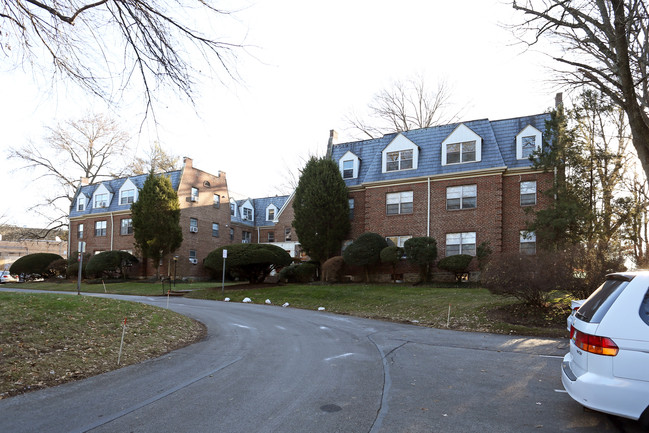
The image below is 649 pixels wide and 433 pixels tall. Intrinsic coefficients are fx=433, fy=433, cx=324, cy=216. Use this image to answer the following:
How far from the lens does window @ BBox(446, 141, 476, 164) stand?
25172 millimetres

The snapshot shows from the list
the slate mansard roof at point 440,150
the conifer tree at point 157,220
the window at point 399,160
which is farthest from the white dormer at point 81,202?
the window at point 399,160

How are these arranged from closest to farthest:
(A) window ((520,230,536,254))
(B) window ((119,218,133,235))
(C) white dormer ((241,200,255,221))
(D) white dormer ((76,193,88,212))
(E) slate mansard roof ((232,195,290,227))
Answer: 1. (A) window ((520,230,536,254))
2. (B) window ((119,218,133,235))
3. (D) white dormer ((76,193,88,212))
4. (E) slate mansard roof ((232,195,290,227))
5. (C) white dormer ((241,200,255,221))

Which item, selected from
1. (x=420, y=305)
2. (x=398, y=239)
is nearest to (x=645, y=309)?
(x=420, y=305)

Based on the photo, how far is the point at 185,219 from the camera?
36.6 m

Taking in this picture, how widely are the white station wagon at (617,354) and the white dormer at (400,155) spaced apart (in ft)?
74.6

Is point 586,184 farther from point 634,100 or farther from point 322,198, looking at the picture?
point 322,198

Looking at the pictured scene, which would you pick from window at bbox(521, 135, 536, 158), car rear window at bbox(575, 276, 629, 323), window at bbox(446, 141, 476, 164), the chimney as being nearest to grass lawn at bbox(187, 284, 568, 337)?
car rear window at bbox(575, 276, 629, 323)

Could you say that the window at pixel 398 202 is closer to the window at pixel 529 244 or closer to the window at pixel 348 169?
the window at pixel 348 169

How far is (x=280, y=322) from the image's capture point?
1340cm

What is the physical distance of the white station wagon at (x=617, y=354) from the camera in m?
3.85

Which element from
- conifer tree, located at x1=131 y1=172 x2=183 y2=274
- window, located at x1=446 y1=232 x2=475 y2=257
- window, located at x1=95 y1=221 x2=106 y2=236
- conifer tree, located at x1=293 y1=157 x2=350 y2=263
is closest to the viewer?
window, located at x1=446 y1=232 x2=475 y2=257

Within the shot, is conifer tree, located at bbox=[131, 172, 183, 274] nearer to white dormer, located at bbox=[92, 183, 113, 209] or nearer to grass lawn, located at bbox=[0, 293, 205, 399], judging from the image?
white dormer, located at bbox=[92, 183, 113, 209]

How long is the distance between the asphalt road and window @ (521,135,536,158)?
54.7 ft

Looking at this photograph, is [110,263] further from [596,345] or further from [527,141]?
[596,345]
